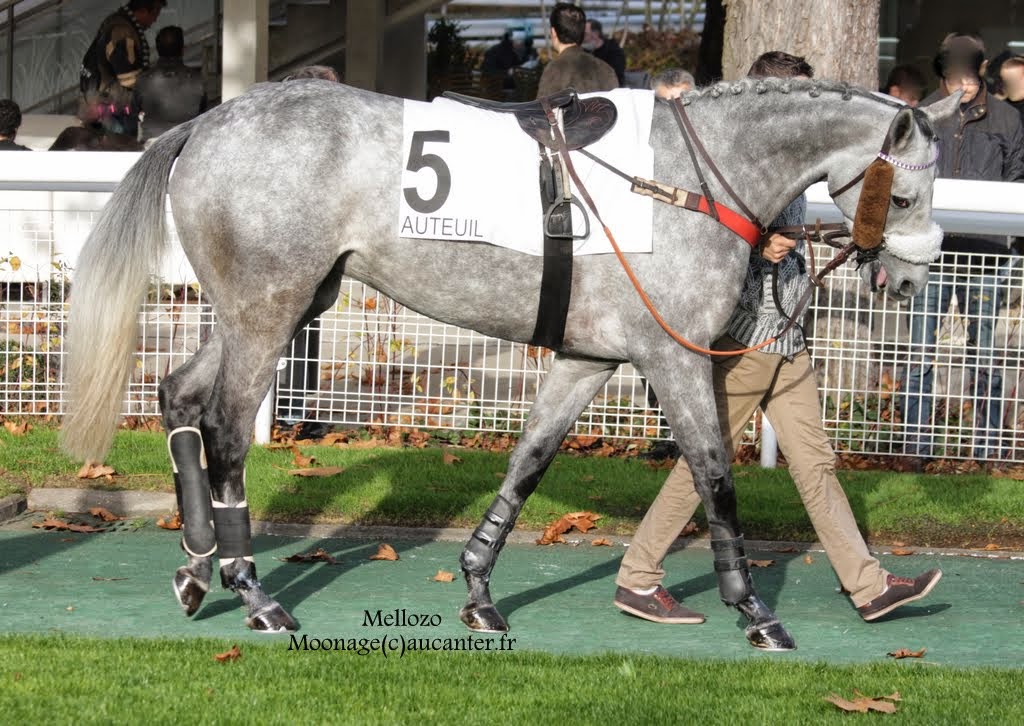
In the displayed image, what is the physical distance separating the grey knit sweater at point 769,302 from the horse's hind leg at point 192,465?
6.59ft

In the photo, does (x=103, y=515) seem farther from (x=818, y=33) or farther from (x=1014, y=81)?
(x=1014, y=81)

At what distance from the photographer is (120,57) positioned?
1280 cm

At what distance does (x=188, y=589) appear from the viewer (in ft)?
17.4

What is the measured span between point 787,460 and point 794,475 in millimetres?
116

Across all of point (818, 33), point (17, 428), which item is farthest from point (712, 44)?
point (17, 428)

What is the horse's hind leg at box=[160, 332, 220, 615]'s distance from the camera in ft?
17.4

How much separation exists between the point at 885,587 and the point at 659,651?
3.46 ft

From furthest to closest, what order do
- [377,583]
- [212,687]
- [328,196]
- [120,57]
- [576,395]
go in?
[120,57], [377,583], [576,395], [328,196], [212,687]

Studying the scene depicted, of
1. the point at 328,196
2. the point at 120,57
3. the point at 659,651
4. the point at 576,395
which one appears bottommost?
the point at 659,651

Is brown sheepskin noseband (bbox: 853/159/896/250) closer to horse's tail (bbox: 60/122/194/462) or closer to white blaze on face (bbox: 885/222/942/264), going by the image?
white blaze on face (bbox: 885/222/942/264)

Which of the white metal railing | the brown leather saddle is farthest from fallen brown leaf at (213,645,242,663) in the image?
the white metal railing

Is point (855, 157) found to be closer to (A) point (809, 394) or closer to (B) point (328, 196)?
(A) point (809, 394)

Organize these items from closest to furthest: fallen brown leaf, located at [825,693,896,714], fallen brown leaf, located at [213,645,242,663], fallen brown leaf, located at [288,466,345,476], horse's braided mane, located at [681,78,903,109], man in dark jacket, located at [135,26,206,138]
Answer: fallen brown leaf, located at [825,693,896,714] → fallen brown leaf, located at [213,645,242,663] → horse's braided mane, located at [681,78,903,109] → fallen brown leaf, located at [288,466,345,476] → man in dark jacket, located at [135,26,206,138]

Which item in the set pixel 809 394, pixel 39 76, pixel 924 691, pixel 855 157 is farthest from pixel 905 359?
pixel 39 76
